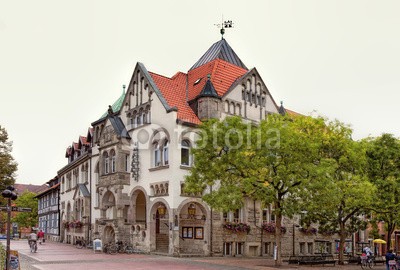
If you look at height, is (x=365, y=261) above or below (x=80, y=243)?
above

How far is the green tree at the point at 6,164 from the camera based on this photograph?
50484mm

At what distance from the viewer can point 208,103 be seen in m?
39.0

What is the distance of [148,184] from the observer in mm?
39656

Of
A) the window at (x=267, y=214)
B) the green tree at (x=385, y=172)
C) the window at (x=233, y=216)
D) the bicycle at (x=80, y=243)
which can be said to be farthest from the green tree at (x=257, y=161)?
the bicycle at (x=80, y=243)

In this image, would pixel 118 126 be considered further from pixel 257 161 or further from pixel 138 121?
pixel 257 161

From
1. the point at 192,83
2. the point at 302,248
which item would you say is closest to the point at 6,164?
the point at 192,83

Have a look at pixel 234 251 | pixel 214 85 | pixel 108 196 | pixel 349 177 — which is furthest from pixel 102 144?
pixel 349 177

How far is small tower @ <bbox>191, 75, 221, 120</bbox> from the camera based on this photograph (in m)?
39.0

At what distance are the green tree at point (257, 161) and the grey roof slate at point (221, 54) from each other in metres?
17.5

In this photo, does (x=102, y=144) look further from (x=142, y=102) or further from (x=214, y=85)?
(x=214, y=85)

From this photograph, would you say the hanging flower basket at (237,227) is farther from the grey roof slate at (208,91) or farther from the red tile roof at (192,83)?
the grey roof slate at (208,91)

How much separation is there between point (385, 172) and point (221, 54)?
1955 centimetres

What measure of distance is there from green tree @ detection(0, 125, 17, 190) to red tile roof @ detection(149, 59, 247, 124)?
20.0 meters

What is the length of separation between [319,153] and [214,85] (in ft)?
40.7
